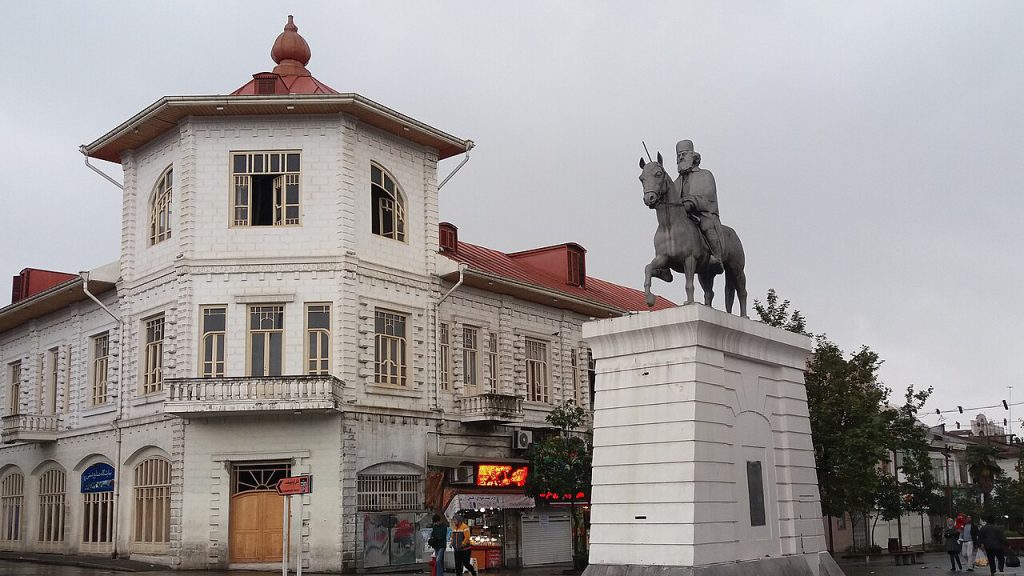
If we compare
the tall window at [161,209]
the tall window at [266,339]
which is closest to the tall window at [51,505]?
the tall window at [161,209]

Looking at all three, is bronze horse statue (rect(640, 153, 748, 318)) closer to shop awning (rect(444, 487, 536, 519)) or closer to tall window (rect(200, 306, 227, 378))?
shop awning (rect(444, 487, 536, 519))

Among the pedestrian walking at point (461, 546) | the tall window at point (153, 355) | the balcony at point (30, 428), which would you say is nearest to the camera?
the pedestrian walking at point (461, 546)

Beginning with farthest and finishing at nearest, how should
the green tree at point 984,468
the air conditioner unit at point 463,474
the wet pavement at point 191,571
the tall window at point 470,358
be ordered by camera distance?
the green tree at point 984,468, the tall window at point 470,358, the air conditioner unit at point 463,474, the wet pavement at point 191,571

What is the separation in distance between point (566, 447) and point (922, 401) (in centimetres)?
1302

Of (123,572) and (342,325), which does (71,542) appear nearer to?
(123,572)

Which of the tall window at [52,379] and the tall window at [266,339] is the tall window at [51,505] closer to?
the tall window at [52,379]

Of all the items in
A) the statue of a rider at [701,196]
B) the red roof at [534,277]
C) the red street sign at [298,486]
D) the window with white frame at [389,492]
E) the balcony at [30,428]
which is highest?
the red roof at [534,277]

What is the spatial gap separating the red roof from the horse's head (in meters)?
15.2

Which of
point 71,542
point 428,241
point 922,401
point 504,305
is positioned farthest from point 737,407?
point 71,542

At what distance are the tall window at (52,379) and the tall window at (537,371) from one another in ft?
53.7

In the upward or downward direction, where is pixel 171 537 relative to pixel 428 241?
downward

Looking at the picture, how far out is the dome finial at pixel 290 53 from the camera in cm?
3369

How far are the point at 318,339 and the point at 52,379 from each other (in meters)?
13.6

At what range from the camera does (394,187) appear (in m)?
31.9
